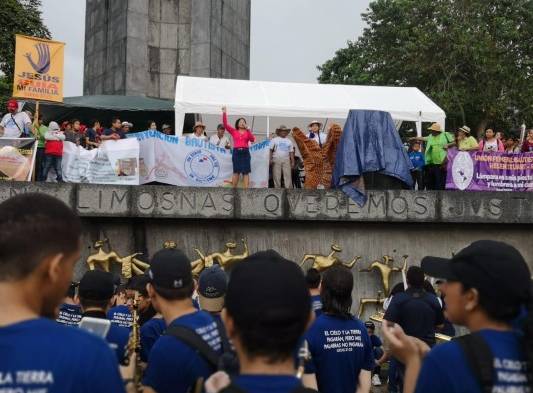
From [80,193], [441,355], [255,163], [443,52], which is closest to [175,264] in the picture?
[441,355]

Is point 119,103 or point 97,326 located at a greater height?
point 119,103

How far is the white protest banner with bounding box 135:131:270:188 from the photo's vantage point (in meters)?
12.6

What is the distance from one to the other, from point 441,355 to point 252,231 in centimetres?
1027

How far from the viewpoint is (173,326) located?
3248mm

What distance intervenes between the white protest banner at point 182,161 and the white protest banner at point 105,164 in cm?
27

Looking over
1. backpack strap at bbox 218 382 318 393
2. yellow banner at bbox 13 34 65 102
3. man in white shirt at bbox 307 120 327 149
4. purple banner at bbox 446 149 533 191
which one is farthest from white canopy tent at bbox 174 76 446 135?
backpack strap at bbox 218 382 318 393

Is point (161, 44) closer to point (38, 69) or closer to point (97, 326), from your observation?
point (38, 69)

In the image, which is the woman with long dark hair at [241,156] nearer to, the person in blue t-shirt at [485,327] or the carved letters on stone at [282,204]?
the carved letters on stone at [282,204]

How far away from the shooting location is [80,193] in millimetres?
11875

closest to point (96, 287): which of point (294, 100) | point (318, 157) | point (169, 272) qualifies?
point (169, 272)

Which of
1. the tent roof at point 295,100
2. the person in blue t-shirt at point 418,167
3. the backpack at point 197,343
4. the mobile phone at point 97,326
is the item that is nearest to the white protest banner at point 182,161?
the tent roof at point 295,100

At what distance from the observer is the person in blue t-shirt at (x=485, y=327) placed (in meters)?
2.34

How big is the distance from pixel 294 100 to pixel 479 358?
47.0 feet

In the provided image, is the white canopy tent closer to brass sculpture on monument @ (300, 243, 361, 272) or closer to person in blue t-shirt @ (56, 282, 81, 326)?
brass sculpture on monument @ (300, 243, 361, 272)
